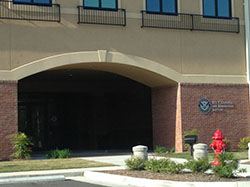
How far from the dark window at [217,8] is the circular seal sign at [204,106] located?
15.1 ft

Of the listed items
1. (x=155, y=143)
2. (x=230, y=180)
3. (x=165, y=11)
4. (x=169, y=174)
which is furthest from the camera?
(x=155, y=143)

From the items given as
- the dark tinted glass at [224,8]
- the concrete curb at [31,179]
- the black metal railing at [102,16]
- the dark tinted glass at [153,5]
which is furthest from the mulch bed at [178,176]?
the dark tinted glass at [224,8]

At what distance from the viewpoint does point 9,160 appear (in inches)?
868

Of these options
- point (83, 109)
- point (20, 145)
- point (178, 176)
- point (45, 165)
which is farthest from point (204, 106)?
point (178, 176)

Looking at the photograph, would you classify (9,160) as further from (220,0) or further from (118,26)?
(220,0)

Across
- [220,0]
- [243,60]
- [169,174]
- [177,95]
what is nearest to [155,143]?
[177,95]

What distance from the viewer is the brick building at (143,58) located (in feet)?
74.5

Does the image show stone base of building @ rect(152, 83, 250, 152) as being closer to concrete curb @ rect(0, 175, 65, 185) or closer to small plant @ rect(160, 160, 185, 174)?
small plant @ rect(160, 160, 185, 174)

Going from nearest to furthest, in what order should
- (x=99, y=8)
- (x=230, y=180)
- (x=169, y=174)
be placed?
(x=230, y=180), (x=169, y=174), (x=99, y=8)

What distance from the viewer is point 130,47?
24.8 meters

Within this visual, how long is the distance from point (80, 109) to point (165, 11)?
11410 mm

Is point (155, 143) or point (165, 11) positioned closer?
point (165, 11)

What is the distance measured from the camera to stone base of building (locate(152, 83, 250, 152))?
85.2ft

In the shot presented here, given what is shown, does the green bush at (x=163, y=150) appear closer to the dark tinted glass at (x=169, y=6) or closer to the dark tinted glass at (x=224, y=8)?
the dark tinted glass at (x=169, y=6)
